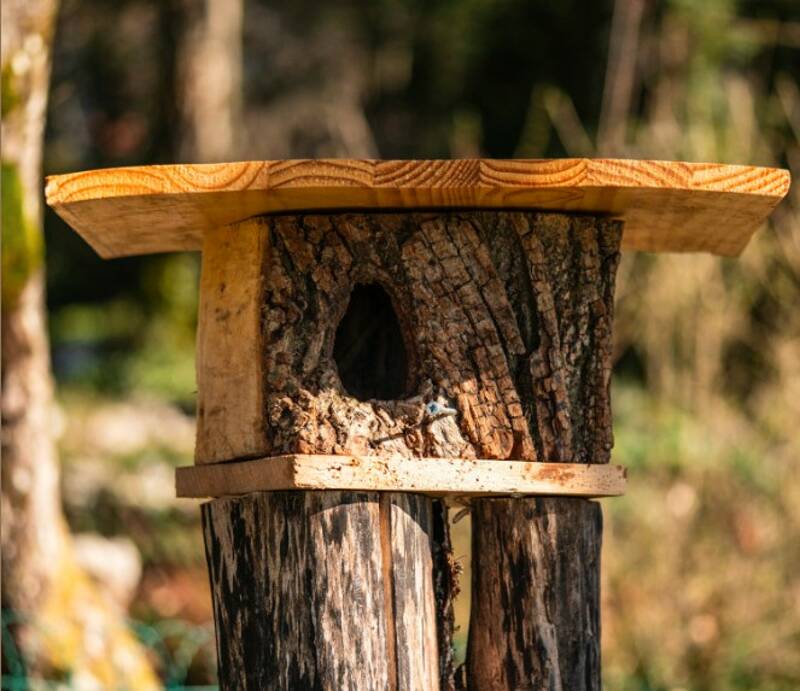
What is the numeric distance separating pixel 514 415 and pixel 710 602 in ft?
9.86

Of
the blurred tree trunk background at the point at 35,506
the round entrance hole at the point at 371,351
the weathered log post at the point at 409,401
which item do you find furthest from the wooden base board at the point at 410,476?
the blurred tree trunk background at the point at 35,506

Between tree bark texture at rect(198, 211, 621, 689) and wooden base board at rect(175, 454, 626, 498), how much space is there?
3 centimetres

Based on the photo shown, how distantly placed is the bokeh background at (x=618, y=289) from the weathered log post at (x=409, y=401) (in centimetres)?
220

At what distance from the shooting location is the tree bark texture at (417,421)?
2.37m

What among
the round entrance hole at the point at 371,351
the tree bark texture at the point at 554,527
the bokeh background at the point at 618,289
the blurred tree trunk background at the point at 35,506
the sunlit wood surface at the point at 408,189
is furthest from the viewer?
the bokeh background at the point at 618,289

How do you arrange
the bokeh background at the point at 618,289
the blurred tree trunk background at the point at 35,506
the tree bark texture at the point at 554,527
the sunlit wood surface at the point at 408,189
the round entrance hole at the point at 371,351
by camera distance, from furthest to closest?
the bokeh background at the point at 618,289 → the blurred tree trunk background at the point at 35,506 → the round entrance hole at the point at 371,351 → the tree bark texture at the point at 554,527 → the sunlit wood surface at the point at 408,189

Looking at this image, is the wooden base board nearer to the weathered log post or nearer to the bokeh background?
the weathered log post

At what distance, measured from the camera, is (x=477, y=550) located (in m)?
2.59

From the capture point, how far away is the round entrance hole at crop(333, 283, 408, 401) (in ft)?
9.09

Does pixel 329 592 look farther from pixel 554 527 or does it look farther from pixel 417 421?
pixel 554 527

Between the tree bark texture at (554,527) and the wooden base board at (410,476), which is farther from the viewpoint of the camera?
the tree bark texture at (554,527)

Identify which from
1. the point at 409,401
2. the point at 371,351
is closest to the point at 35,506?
the point at 371,351

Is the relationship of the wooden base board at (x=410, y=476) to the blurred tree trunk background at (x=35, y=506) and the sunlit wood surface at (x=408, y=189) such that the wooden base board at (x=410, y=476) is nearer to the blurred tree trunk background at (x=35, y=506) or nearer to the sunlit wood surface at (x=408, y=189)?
the sunlit wood surface at (x=408, y=189)

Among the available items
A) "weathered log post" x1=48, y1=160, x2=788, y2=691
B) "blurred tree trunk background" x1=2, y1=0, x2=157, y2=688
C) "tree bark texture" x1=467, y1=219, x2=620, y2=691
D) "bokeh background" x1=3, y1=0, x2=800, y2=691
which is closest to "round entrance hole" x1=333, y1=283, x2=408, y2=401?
"weathered log post" x1=48, y1=160, x2=788, y2=691
